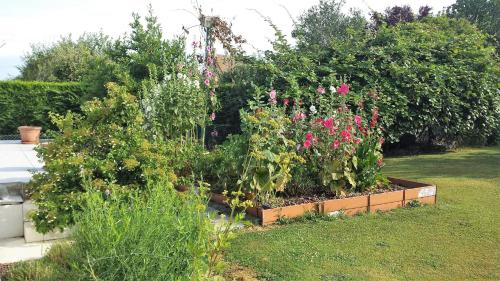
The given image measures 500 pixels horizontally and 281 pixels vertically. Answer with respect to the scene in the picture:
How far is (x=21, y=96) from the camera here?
505 inches

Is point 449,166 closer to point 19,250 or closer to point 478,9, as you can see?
point 19,250

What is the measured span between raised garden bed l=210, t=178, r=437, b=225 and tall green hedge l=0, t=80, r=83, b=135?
29.9 ft

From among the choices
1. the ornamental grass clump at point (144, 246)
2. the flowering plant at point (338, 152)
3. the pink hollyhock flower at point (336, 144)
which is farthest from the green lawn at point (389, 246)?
the ornamental grass clump at point (144, 246)

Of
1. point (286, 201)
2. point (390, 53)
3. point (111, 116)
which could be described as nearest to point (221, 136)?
point (390, 53)

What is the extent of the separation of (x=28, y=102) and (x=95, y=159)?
390 inches

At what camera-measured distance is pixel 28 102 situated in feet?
42.3

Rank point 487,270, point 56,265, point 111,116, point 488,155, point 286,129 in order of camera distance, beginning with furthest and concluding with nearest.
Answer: point 488,155, point 286,129, point 111,116, point 487,270, point 56,265

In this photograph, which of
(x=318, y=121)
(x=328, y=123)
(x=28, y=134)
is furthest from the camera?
(x=28, y=134)

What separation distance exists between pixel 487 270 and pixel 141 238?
9.28ft

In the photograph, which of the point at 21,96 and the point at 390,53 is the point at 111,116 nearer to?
the point at 390,53

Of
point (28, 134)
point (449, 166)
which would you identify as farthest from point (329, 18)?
point (28, 134)

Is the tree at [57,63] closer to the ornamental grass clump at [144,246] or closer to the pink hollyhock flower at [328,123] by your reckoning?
the pink hollyhock flower at [328,123]

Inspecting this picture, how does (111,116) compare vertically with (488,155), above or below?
above

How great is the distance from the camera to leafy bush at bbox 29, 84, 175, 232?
4.00 metres
